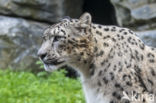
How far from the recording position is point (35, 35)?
30.9 ft

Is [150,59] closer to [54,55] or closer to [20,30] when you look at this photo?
[54,55]

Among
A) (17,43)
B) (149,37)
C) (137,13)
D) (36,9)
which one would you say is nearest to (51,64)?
(149,37)

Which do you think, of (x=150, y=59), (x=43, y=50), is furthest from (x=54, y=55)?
(x=150, y=59)

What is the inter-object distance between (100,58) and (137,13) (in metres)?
3.63

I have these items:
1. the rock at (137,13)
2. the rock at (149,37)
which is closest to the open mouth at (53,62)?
the rock at (149,37)

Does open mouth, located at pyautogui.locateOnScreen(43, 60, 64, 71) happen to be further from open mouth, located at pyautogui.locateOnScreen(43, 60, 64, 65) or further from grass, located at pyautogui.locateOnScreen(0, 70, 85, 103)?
grass, located at pyautogui.locateOnScreen(0, 70, 85, 103)

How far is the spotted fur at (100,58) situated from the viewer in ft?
15.1

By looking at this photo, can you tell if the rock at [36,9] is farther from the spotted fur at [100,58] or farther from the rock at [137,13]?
the spotted fur at [100,58]

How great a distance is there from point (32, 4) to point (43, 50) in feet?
15.6

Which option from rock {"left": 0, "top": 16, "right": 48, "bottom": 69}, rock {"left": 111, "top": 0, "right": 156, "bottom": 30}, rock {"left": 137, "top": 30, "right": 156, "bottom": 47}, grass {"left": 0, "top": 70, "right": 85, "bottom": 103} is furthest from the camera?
rock {"left": 0, "top": 16, "right": 48, "bottom": 69}

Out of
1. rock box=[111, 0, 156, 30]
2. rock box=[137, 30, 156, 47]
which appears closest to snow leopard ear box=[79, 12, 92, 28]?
rock box=[137, 30, 156, 47]

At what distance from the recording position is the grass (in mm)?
7051

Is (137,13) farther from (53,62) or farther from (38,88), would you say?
(53,62)

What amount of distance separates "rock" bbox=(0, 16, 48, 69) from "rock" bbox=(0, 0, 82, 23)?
158 millimetres
